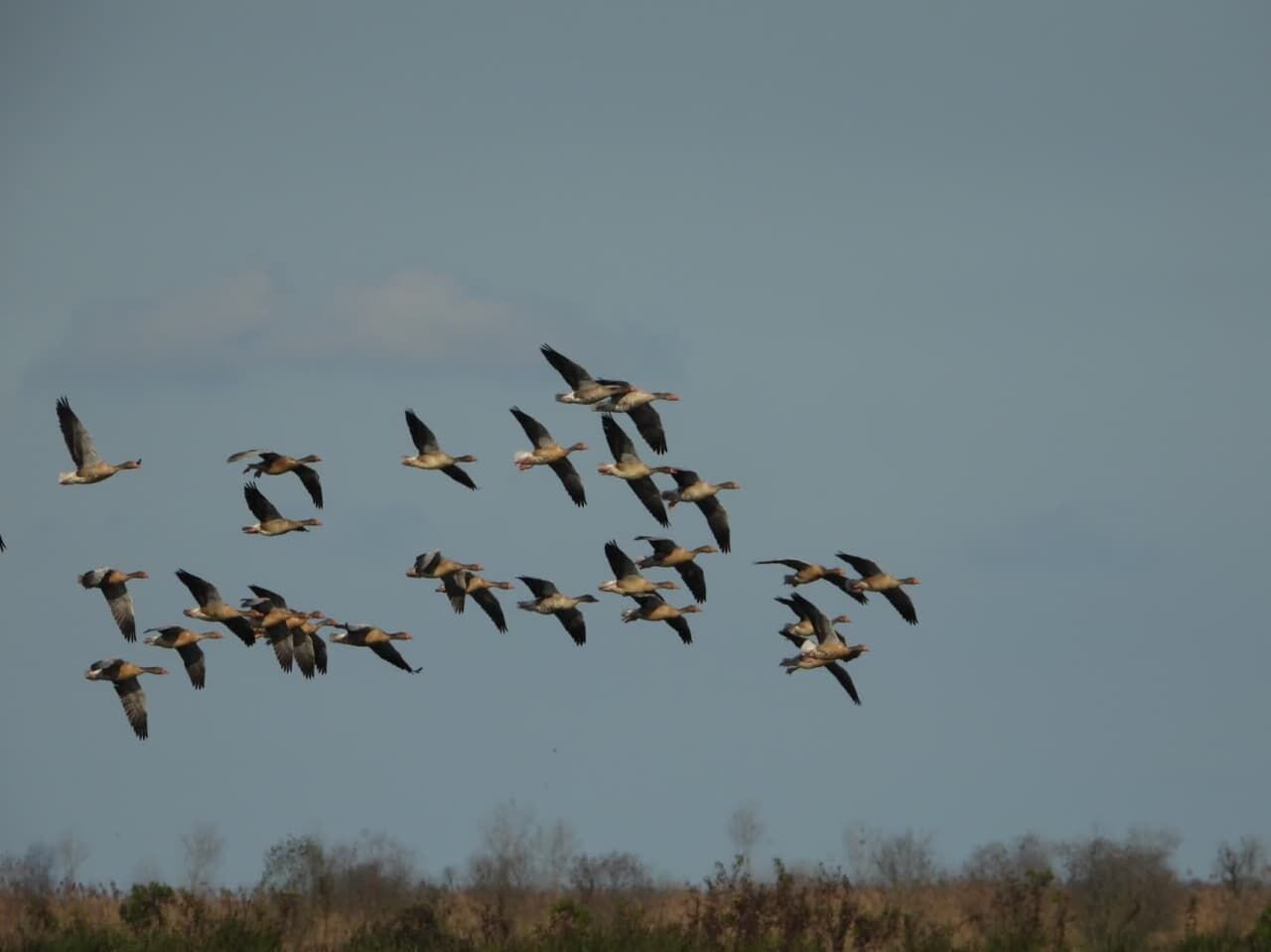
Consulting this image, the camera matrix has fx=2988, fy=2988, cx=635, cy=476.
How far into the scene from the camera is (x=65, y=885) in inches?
2024

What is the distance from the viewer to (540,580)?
150ft

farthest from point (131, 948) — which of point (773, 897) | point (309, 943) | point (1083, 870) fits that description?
point (1083, 870)

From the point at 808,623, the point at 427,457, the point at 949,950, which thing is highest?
the point at 427,457

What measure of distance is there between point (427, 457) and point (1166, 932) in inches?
570

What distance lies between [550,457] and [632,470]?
124 centimetres

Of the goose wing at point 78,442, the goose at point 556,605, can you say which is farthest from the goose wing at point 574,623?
the goose wing at point 78,442

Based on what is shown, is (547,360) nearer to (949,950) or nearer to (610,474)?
(610,474)

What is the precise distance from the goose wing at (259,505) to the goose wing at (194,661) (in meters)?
2.26

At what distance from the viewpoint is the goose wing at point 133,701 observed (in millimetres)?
45031

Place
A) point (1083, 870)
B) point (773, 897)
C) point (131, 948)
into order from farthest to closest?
1. point (1083, 870)
2. point (773, 897)
3. point (131, 948)

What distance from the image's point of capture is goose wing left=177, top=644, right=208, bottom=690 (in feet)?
150

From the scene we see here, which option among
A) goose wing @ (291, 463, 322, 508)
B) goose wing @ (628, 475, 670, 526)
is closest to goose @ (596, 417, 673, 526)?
goose wing @ (628, 475, 670, 526)

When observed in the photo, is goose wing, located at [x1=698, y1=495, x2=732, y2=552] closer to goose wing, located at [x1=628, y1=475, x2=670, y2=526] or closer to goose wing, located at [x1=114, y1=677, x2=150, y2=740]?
goose wing, located at [x1=628, y1=475, x2=670, y2=526]

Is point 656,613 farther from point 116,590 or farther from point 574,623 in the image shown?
point 116,590
